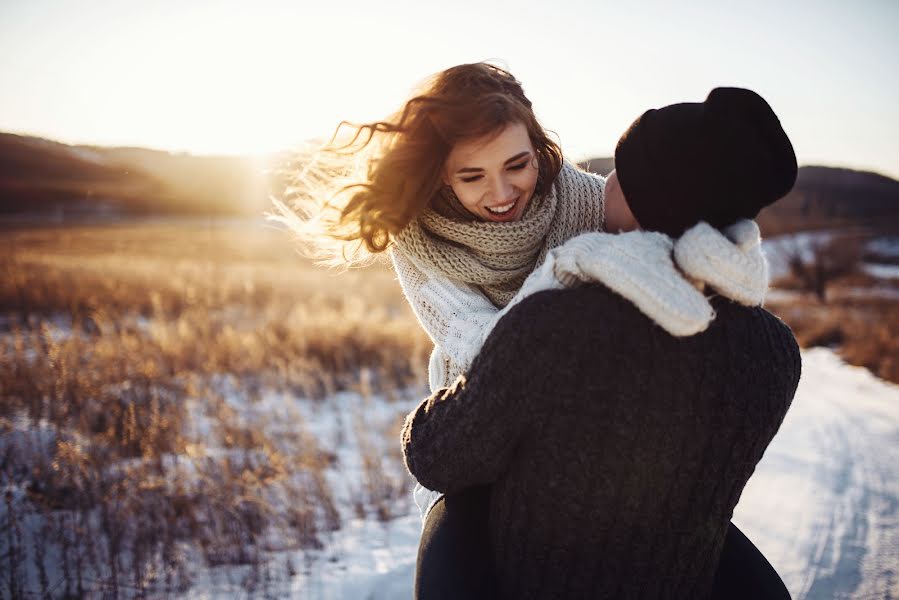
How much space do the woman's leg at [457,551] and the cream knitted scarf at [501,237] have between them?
0.81m

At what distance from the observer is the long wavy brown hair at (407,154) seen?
6.24ft

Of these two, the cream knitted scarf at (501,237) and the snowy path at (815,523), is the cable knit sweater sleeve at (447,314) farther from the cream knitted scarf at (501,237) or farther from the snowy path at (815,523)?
the snowy path at (815,523)

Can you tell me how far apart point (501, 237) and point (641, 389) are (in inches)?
40.5

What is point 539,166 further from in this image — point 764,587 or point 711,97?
point 764,587

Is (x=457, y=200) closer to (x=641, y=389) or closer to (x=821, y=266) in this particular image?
(x=641, y=389)

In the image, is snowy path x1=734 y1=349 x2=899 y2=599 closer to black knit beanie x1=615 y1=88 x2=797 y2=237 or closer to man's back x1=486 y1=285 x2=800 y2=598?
man's back x1=486 y1=285 x2=800 y2=598

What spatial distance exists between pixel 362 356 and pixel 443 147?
14.6ft

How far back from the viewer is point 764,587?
1438mm

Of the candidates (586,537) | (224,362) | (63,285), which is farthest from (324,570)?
(63,285)

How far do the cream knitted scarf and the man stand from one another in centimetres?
78

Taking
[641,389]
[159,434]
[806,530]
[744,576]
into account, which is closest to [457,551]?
[641,389]

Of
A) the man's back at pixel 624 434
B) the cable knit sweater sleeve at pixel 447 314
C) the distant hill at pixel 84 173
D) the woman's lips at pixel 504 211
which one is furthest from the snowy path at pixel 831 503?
the distant hill at pixel 84 173

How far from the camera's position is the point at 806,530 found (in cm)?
318

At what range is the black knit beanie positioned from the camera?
1081mm
